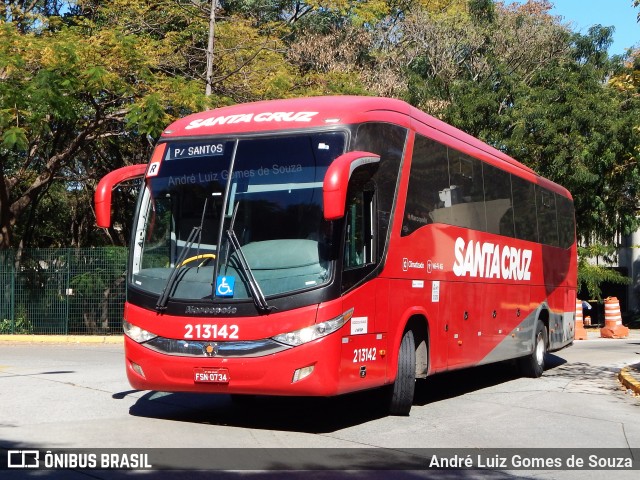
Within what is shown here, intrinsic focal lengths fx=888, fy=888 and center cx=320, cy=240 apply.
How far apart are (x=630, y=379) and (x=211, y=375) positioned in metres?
8.09

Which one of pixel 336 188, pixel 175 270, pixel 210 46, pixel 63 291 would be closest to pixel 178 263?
pixel 175 270

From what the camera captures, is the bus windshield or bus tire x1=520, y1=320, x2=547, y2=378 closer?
the bus windshield

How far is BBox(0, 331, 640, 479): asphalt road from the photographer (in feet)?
26.6

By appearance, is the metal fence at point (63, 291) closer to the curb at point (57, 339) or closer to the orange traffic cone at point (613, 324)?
the curb at point (57, 339)

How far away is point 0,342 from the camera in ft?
79.6

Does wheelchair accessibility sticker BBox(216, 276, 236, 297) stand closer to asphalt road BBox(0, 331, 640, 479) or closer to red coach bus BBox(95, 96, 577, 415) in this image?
red coach bus BBox(95, 96, 577, 415)

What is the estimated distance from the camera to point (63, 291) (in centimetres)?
2538

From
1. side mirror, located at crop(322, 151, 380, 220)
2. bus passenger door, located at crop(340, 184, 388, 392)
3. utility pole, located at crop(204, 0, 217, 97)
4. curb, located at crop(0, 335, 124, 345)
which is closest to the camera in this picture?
side mirror, located at crop(322, 151, 380, 220)

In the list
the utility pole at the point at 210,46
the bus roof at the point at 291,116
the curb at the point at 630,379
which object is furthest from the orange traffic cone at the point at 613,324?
the bus roof at the point at 291,116

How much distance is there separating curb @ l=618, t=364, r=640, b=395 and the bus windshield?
682cm

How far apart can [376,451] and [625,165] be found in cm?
2785

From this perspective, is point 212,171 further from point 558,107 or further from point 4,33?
point 558,107

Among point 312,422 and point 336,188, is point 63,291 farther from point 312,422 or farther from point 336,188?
point 336,188

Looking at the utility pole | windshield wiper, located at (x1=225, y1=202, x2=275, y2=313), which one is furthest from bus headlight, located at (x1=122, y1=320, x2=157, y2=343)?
the utility pole
